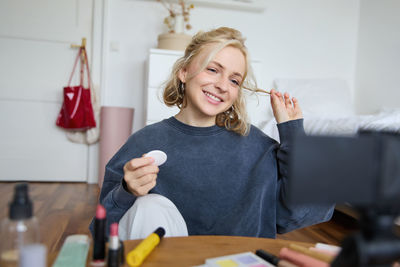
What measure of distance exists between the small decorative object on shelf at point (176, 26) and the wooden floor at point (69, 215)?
4.31 ft

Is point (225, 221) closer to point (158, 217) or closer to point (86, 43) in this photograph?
point (158, 217)

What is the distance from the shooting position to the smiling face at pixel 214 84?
1174mm

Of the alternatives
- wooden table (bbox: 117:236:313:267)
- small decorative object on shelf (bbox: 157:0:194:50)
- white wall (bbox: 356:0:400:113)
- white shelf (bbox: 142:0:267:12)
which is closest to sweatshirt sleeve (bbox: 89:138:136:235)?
wooden table (bbox: 117:236:313:267)

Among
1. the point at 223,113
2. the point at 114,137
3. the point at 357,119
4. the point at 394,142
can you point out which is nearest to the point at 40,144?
the point at 114,137

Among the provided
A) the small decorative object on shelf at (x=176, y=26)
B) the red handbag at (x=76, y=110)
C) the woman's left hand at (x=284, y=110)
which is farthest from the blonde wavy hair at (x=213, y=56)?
the red handbag at (x=76, y=110)

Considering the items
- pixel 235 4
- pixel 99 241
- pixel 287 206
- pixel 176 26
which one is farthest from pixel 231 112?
pixel 235 4

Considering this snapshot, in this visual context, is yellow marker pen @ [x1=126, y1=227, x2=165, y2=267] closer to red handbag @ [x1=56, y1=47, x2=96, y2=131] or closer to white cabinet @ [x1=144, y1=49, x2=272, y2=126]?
white cabinet @ [x1=144, y1=49, x2=272, y2=126]

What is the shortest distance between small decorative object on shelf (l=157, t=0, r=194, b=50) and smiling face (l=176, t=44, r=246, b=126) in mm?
1655

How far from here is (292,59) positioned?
3.45 metres

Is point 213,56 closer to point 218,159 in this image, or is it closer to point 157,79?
point 218,159

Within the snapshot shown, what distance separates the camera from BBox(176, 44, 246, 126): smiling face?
1174 mm

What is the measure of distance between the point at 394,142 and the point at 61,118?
116 inches

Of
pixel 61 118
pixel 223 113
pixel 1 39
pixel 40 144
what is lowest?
pixel 40 144

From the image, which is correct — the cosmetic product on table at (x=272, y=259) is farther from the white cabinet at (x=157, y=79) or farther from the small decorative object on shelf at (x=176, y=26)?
the small decorative object on shelf at (x=176, y=26)
